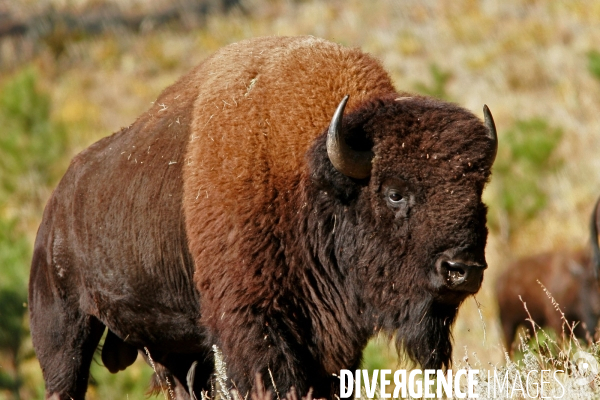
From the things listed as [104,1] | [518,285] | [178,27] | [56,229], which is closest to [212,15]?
[178,27]

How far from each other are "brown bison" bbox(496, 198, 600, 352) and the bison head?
6.94 meters

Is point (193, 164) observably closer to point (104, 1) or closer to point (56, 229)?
point (56, 229)

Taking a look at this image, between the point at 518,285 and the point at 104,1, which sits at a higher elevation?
the point at 104,1

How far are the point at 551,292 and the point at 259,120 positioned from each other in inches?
339

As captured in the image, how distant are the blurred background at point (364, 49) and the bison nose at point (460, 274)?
473cm

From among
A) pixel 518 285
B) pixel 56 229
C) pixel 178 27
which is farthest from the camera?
pixel 178 27

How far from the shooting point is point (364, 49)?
1016 inches

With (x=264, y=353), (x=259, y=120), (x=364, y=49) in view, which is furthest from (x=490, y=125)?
(x=364, y=49)

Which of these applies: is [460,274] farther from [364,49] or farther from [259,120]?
[364,49]

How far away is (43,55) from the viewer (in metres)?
28.3

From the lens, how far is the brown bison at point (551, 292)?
11461 millimetres

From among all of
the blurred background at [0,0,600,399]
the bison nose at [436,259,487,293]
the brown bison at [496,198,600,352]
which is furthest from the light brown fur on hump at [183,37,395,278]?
the brown bison at [496,198,600,352]

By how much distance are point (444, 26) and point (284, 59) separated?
23765mm

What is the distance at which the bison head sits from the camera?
4.02 meters
